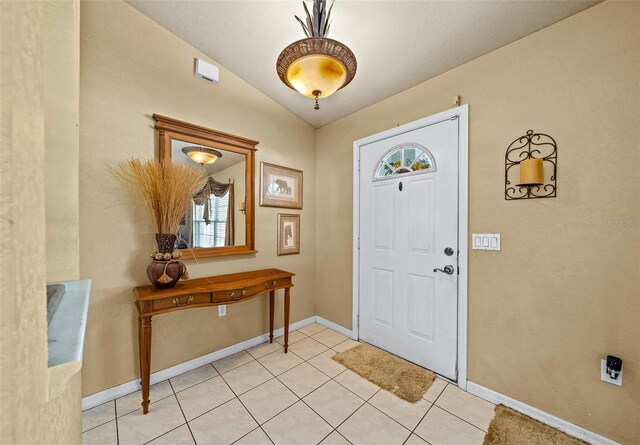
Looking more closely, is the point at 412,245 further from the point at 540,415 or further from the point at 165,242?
the point at 165,242

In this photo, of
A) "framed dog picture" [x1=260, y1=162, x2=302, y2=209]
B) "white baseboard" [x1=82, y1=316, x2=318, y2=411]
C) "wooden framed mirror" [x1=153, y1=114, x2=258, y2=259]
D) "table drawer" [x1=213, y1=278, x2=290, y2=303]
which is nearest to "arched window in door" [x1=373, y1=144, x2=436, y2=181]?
"framed dog picture" [x1=260, y1=162, x2=302, y2=209]

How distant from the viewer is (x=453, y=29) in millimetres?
1707

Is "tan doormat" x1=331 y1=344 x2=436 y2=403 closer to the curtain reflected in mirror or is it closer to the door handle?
the door handle

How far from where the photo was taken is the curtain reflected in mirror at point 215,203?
2.08 meters

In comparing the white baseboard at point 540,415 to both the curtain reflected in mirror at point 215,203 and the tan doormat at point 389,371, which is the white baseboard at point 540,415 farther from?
the curtain reflected in mirror at point 215,203

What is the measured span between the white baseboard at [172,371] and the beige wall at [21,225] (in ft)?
7.21

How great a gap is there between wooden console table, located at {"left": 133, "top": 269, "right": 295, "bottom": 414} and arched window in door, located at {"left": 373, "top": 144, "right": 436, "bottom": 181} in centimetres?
138

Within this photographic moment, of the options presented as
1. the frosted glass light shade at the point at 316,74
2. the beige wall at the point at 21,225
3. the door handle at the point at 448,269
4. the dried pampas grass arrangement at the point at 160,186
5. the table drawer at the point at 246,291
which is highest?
the frosted glass light shade at the point at 316,74

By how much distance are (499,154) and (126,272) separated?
2.80 meters

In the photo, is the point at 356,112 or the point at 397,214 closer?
the point at 397,214

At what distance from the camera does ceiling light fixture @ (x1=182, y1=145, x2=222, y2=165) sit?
2.11 m

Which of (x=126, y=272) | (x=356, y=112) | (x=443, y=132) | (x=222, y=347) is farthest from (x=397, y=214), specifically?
(x=126, y=272)

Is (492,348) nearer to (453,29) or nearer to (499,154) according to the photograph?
(499,154)

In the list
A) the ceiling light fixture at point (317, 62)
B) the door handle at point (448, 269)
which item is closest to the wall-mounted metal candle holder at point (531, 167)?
the door handle at point (448, 269)
